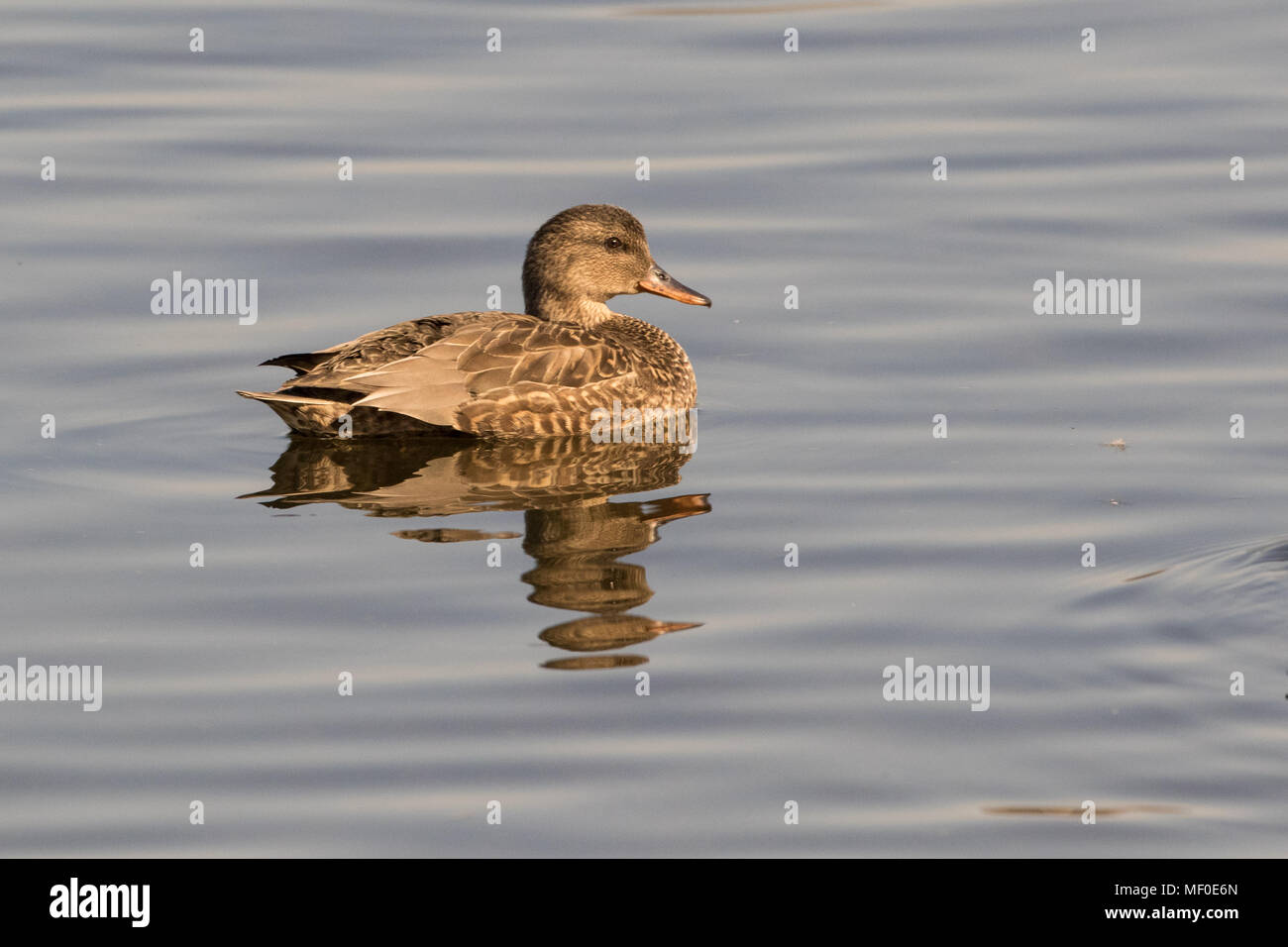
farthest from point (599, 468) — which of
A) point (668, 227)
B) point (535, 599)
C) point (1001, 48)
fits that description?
point (1001, 48)

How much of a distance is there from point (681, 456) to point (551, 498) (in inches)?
37.1

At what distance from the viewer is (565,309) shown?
11.3 m

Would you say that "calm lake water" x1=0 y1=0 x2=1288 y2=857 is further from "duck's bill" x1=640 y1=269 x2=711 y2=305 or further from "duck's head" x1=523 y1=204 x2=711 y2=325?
"duck's head" x1=523 y1=204 x2=711 y2=325

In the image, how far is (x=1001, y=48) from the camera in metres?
16.0

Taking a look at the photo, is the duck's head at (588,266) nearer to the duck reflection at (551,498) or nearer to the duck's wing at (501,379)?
the duck's wing at (501,379)

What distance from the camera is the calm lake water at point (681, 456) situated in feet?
21.2

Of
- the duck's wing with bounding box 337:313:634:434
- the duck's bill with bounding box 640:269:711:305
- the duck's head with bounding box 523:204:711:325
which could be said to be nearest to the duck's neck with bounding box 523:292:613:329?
the duck's head with bounding box 523:204:711:325

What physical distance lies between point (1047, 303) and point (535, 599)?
190 inches

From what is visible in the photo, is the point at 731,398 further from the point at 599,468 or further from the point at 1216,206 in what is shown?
the point at 1216,206

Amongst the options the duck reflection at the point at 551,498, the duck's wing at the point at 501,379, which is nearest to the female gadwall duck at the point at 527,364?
the duck's wing at the point at 501,379

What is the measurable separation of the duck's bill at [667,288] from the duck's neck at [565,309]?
30 centimetres

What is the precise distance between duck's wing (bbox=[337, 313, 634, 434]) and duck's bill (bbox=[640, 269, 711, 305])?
0.69 meters

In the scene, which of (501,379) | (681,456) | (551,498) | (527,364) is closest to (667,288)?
(527,364)

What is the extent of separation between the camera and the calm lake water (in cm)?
648
